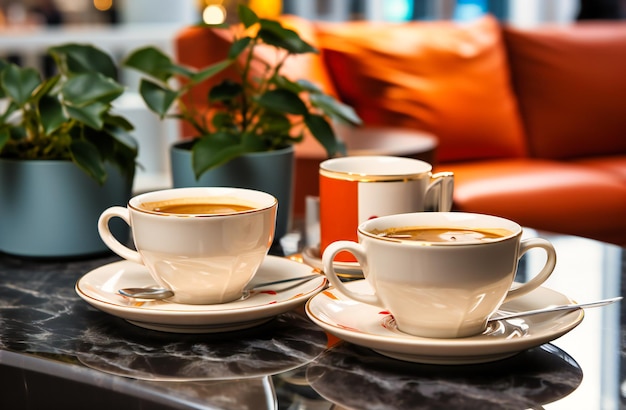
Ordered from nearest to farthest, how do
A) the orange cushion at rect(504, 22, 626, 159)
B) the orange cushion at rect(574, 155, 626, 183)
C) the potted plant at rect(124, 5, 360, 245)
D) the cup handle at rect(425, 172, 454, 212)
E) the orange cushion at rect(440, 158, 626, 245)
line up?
the cup handle at rect(425, 172, 454, 212) → the potted plant at rect(124, 5, 360, 245) → the orange cushion at rect(440, 158, 626, 245) → the orange cushion at rect(574, 155, 626, 183) → the orange cushion at rect(504, 22, 626, 159)

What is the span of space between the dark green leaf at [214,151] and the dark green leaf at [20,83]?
20 centimetres

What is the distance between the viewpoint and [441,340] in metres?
0.64

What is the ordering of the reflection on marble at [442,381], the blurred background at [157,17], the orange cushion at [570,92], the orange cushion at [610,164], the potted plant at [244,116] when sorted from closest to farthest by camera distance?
the reflection on marble at [442,381] < the potted plant at [244,116] < the orange cushion at [610,164] < the orange cushion at [570,92] < the blurred background at [157,17]

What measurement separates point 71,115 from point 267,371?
417 millimetres

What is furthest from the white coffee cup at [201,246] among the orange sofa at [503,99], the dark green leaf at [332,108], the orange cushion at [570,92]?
the orange cushion at [570,92]

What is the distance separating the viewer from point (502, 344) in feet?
2.03

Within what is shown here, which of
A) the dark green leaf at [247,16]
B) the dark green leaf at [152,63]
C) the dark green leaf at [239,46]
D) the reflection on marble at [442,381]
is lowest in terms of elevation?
the reflection on marble at [442,381]

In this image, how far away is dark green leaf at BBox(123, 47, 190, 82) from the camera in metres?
1.05

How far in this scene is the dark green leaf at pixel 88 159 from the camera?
94cm

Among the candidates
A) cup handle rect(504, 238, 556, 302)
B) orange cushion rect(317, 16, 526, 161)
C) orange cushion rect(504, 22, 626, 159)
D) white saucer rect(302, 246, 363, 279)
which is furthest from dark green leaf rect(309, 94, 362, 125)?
orange cushion rect(504, 22, 626, 159)

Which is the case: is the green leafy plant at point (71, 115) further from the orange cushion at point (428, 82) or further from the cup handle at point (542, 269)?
the orange cushion at point (428, 82)

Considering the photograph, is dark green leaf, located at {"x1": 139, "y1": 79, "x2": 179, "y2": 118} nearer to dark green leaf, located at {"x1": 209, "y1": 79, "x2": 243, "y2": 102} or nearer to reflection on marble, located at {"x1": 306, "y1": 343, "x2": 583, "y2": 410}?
dark green leaf, located at {"x1": 209, "y1": 79, "x2": 243, "y2": 102}

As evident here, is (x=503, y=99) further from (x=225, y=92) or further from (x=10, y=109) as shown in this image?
(x=10, y=109)

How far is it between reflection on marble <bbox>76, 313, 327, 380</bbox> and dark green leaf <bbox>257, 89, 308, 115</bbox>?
33 centimetres
